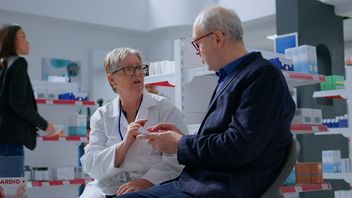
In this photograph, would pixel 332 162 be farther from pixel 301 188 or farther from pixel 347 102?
pixel 301 188

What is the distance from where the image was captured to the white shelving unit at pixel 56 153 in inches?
235

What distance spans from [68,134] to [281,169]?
194 inches

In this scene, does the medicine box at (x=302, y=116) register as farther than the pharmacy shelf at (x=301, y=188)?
Yes

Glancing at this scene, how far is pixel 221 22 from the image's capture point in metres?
1.92

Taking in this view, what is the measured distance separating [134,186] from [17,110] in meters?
1.75

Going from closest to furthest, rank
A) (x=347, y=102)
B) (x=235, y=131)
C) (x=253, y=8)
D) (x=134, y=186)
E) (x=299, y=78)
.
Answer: (x=235, y=131)
(x=134, y=186)
(x=299, y=78)
(x=347, y=102)
(x=253, y=8)

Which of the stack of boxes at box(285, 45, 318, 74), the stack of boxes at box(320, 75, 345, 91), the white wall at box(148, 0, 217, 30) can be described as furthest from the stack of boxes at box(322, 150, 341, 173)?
the white wall at box(148, 0, 217, 30)

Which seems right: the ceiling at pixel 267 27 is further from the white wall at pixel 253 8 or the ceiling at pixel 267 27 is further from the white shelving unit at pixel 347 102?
the white shelving unit at pixel 347 102

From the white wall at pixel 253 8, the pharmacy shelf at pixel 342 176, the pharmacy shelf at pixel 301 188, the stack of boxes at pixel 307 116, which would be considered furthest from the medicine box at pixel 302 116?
the white wall at pixel 253 8

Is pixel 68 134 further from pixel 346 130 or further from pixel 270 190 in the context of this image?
pixel 270 190

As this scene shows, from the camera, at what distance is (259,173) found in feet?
5.77

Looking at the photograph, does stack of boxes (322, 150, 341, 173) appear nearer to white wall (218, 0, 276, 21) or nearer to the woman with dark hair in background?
white wall (218, 0, 276, 21)

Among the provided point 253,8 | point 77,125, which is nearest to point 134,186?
point 77,125

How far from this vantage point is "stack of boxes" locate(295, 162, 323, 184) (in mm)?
4070
